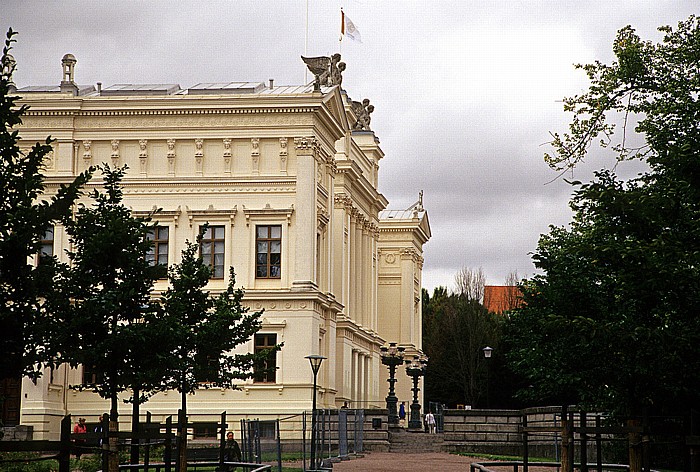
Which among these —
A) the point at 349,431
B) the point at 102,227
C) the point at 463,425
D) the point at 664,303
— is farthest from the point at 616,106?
the point at 463,425

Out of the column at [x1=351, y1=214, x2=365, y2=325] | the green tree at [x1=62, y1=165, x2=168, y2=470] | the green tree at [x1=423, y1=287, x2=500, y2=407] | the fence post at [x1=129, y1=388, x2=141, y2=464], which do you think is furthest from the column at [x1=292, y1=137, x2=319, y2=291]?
the green tree at [x1=423, y1=287, x2=500, y2=407]

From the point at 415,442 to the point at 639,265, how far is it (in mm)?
37960

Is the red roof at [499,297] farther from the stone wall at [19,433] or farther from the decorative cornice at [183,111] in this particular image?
the stone wall at [19,433]

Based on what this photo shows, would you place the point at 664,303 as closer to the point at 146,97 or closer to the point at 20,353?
the point at 20,353

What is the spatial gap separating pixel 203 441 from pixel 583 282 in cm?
3066

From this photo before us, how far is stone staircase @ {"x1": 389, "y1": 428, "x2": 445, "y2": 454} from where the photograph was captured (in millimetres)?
A: 54500

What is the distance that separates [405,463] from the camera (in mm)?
41875

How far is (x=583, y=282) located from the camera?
2402cm

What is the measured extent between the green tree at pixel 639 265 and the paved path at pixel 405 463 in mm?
11335

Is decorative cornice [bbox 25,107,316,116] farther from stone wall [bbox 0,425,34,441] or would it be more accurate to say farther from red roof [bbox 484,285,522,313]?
red roof [bbox 484,285,522,313]

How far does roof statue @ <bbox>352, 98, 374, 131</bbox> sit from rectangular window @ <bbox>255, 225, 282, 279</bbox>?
28.9 m

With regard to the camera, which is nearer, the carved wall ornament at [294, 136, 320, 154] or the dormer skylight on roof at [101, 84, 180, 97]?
the carved wall ornament at [294, 136, 320, 154]

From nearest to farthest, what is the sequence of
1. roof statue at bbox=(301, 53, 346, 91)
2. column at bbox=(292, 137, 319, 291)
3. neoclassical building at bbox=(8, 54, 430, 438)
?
neoclassical building at bbox=(8, 54, 430, 438) → column at bbox=(292, 137, 319, 291) → roof statue at bbox=(301, 53, 346, 91)

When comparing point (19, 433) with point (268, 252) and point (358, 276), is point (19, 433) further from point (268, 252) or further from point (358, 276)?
point (358, 276)
